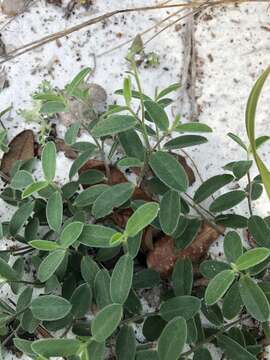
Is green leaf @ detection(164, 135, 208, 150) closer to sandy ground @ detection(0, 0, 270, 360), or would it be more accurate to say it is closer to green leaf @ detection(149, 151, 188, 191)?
green leaf @ detection(149, 151, 188, 191)

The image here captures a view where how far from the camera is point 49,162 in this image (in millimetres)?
1210

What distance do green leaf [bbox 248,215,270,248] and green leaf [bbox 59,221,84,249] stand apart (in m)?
0.33

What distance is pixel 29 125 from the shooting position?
5.24ft

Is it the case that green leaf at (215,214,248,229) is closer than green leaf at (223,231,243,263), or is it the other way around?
green leaf at (223,231,243,263)

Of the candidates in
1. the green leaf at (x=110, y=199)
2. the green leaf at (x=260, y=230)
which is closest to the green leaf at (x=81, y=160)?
the green leaf at (x=110, y=199)

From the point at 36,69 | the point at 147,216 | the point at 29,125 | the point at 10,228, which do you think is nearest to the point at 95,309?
the point at 10,228

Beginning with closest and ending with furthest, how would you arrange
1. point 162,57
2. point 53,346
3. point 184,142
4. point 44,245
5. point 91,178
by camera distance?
point 53,346, point 44,245, point 184,142, point 91,178, point 162,57

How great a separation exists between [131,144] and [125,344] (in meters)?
0.38

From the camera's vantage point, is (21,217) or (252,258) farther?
(21,217)

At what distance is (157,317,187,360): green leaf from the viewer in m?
1.04

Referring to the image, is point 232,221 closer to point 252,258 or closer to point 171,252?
point 171,252

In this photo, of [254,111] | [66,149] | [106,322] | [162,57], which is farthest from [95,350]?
[162,57]

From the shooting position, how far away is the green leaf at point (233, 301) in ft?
3.75

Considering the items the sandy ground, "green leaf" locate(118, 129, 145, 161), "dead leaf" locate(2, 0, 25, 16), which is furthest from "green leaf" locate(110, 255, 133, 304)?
"dead leaf" locate(2, 0, 25, 16)
